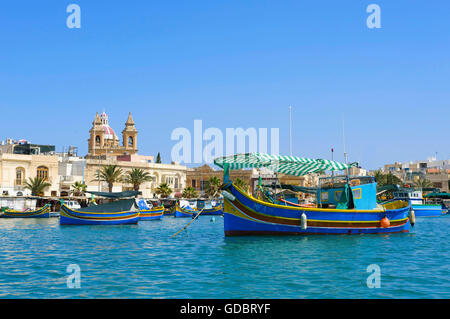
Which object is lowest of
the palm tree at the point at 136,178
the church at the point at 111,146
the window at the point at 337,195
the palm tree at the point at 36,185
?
the window at the point at 337,195

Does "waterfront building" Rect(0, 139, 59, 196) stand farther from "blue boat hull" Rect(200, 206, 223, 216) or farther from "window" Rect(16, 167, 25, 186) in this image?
"blue boat hull" Rect(200, 206, 223, 216)

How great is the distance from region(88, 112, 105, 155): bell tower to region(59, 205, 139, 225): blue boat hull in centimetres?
6631

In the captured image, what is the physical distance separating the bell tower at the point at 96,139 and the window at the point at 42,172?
1577 inches

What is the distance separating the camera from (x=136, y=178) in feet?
229

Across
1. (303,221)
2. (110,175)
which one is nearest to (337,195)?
(303,221)

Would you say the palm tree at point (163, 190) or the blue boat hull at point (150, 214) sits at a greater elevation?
the palm tree at point (163, 190)

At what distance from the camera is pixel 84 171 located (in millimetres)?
70625

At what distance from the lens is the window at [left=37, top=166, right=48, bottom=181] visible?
208 feet

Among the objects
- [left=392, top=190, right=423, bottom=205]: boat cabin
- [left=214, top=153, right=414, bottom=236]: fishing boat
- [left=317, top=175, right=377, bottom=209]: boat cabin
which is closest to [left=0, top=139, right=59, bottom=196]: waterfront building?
[left=214, top=153, right=414, bottom=236]: fishing boat

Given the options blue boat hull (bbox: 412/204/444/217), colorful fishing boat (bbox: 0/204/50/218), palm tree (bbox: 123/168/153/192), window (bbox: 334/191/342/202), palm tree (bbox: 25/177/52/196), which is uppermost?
palm tree (bbox: 123/168/153/192)

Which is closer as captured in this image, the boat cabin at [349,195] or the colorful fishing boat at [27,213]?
the boat cabin at [349,195]

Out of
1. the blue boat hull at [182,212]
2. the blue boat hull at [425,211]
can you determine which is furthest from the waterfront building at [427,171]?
the blue boat hull at [182,212]

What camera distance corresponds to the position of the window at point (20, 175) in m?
61.2

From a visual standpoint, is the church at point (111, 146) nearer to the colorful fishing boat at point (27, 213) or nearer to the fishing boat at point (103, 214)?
the colorful fishing boat at point (27, 213)
